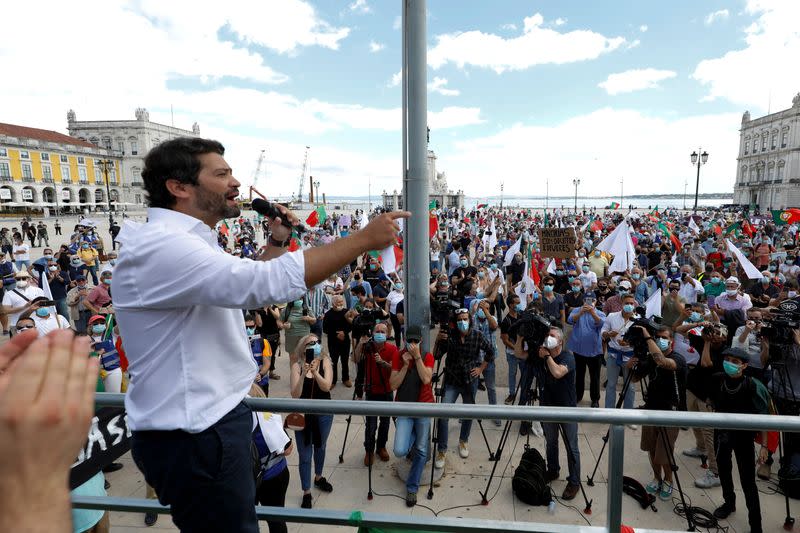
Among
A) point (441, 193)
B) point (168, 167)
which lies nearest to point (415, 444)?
point (168, 167)

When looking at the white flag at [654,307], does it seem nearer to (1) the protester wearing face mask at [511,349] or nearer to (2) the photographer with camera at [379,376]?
(1) the protester wearing face mask at [511,349]

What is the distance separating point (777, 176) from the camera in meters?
78.4

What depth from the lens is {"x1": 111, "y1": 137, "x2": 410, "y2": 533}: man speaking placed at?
133 cm

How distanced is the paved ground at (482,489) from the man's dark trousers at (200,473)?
12.3 ft

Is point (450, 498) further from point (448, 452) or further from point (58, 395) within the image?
point (58, 395)

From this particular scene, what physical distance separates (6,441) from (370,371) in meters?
6.03

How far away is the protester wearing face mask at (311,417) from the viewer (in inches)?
215

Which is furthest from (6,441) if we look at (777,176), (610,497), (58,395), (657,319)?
(777,176)

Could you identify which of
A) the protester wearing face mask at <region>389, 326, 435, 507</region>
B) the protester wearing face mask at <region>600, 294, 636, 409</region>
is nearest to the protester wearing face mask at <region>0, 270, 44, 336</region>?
the protester wearing face mask at <region>389, 326, 435, 507</region>

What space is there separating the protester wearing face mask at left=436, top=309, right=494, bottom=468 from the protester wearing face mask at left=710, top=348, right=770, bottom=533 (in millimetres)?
2943

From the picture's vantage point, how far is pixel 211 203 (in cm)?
165

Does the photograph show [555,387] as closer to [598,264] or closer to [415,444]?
[415,444]

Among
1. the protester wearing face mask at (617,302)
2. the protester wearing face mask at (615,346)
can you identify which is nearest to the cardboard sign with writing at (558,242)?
the protester wearing face mask at (617,302)

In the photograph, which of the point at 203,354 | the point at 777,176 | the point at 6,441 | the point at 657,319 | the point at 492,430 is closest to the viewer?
the point at 6,441
